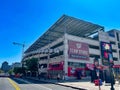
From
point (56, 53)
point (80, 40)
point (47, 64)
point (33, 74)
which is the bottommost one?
point (33, 74)

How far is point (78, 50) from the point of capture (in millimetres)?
45125

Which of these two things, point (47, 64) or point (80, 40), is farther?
point (47, 64)

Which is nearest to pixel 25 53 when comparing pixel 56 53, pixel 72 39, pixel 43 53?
pixel 43 53

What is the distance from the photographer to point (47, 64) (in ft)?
179

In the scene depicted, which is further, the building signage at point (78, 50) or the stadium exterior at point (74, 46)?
the building signage at point (78, 50)

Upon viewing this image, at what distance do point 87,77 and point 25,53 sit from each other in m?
53.8

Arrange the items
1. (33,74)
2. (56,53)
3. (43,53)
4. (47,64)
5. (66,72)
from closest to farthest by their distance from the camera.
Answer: (66,72) < (56,53) < (47,64) < (43,53) < (33,74)

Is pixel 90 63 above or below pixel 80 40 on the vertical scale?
below

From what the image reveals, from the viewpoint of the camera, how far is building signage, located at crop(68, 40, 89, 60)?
43719mm

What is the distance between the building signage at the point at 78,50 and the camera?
43719 millimetres

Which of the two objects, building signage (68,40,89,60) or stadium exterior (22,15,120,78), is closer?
stadium exterior (22,15,120,78)

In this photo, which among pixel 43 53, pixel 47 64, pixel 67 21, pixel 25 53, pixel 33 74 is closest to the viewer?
pixel 67 21

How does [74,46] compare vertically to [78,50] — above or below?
above

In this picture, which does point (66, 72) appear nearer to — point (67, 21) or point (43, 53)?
point (67, 21)
